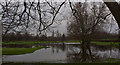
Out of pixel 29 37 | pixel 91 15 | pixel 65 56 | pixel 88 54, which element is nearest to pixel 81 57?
pixel 65 56

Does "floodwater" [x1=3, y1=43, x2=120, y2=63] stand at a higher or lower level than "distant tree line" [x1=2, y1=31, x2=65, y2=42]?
lower

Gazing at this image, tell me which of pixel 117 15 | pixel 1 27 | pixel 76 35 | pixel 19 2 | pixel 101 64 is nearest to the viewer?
pixel 117 15

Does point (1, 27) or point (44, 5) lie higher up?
point (44, 5)

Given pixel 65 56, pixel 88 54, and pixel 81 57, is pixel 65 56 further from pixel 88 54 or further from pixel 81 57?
pixel 88 54

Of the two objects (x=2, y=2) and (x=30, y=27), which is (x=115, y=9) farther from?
(x=2, y=2)

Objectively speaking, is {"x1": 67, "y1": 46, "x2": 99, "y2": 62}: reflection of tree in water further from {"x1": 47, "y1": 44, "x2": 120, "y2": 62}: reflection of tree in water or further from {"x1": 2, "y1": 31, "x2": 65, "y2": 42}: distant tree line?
{"x1": 2, "y1": 31, "x2": 65, "y2": 42}: distant tree line

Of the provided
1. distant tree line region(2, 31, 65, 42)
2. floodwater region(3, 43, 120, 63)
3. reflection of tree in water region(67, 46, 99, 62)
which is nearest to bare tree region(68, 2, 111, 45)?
distant tree line region(2, 31, 65, 42)

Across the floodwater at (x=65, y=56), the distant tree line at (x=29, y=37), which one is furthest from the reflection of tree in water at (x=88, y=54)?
the distant tree line at (x=29, y=37)

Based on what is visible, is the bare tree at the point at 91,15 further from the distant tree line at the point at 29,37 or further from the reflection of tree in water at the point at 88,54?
the reflection of tree in water at the point at 88,54

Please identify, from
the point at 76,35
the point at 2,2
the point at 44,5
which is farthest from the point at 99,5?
the point at 76,35

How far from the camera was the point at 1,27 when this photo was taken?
5973mm

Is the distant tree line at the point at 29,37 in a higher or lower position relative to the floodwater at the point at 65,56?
higher

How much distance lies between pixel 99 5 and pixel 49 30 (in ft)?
12.9

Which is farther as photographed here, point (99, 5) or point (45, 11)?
point (99, 5)
